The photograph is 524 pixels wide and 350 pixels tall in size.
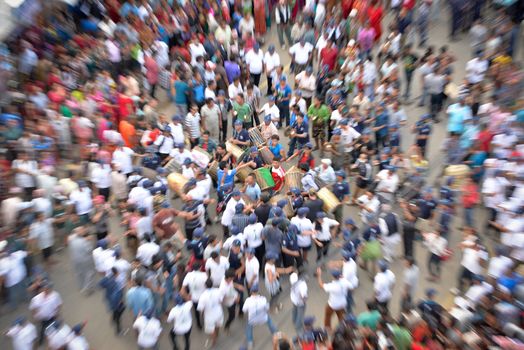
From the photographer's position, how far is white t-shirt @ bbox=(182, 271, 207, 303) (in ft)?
26.3

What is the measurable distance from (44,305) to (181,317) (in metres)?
2.11

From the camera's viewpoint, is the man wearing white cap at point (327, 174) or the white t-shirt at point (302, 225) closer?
the white t-shirt at point (302, 225)

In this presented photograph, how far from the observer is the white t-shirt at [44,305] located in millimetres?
7789

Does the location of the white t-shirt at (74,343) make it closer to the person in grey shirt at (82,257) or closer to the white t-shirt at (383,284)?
the person in grey shirt at (82,257)

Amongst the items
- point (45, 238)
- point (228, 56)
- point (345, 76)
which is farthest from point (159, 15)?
point (45, 238)

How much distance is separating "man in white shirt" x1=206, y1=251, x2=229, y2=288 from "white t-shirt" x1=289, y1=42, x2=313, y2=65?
316 inches

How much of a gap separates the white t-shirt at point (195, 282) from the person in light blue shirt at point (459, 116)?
6886 millimetres

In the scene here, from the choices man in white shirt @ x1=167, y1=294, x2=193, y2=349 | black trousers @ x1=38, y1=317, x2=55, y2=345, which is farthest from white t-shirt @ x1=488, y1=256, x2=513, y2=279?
black trousers @ x1=38, y1=317, x2=55, y2=345

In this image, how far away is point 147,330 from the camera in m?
7.54

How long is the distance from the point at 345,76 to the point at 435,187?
4.07m

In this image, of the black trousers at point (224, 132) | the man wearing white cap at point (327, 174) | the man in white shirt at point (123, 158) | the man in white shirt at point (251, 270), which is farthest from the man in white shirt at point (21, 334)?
the black trousers at point (224, 132)

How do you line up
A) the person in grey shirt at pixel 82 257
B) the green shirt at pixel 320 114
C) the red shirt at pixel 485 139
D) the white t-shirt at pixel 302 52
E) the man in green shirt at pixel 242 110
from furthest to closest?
the white t-shirt at pixel 302 52 < the man in green shirt at pixel 242 110 < the green shirt at pixel 320 114 < the red shirt at pixel 485 139 < the person in grey shirt at pixel 82 257

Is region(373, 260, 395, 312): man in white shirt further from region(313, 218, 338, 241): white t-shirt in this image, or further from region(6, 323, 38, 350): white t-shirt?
region(6, 323, 38, 350): white t-shirt

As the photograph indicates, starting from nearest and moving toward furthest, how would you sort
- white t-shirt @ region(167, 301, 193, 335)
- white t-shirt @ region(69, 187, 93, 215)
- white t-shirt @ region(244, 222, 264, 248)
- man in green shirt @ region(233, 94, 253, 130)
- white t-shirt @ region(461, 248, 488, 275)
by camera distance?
1. white t-shirt @ region(167, 301, 193, 335)
2. white t-shirt @ region(461, 248, 488, 275)
3. white t-shirt @ region(244, 222, 264, 248)
4. white t-shirt @ region(69, 187, 93, 215)
5. man in green shirt @ region(233, 94, 253, 130)
